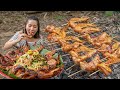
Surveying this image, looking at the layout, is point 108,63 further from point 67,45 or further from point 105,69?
point 67,45

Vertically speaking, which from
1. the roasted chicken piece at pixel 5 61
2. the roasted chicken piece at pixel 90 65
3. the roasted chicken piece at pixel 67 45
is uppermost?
the roasted chicken piece at pixel 67 45

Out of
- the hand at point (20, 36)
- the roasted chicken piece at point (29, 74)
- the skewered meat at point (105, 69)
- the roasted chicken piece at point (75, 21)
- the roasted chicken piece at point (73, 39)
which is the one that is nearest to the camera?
the roasted chicken piece at point (29, 74)

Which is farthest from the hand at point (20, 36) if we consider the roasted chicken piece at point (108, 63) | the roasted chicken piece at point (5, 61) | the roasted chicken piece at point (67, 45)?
the roasted chicken piece at point (108, 63)

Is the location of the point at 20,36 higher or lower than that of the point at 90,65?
higher

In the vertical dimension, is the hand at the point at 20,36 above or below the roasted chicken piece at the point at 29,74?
above

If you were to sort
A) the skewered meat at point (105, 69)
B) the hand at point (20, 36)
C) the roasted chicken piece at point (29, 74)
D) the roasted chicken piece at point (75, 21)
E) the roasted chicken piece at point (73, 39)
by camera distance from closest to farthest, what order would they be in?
the roasted chicken piece at point (29, 74), the skewered meat at point (105, 69), the hand at point (20, 36), the roasted chicken piece at point (73, 39), the roasted chicken piece at point (75, 21)

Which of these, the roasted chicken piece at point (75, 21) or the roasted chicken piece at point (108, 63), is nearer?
the roasted chicken piece at point (108, 63)

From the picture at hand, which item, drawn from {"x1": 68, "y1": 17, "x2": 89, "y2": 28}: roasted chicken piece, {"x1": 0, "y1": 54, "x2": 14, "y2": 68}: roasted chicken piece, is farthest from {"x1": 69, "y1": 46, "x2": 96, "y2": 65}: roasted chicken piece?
{"x1": 0, "y1": 54, "x2": 14, "y2": 68}: roasted chicken piece

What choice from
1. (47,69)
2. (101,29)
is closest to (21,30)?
(47,69)

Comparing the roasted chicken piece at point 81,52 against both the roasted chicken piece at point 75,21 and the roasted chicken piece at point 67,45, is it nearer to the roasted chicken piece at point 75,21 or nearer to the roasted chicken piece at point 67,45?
the roasted chicken piece at point 67,45

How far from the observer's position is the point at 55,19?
239 inches

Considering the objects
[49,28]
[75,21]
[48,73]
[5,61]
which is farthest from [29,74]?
[75,21]

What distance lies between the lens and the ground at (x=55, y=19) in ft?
19.4

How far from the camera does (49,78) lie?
5539 mm
